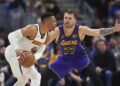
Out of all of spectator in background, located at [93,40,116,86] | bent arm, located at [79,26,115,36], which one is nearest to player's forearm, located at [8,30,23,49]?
bent arm, located at [79,26,115,36]

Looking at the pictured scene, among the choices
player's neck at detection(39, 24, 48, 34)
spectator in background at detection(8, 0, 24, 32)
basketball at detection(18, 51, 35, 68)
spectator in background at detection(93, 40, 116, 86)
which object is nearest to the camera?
basketball at detection(18, 51, 35, 68)

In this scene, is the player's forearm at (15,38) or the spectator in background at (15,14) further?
the spectator in background at (15,14)

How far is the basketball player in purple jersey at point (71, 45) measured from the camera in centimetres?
988

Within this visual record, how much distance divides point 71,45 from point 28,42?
84cm

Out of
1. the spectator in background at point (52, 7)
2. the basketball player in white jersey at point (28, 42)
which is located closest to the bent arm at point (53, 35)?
the basketball player in white jersey at point (28, 42)

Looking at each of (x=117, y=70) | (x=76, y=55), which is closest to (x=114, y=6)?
(x=117, y=70)

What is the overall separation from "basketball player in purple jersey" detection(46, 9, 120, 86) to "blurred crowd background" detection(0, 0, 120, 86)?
0.36 metres

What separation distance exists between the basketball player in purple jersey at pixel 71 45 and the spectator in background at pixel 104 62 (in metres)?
1.71

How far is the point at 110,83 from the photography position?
12047 millimetres

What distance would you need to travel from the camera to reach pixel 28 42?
9.90m

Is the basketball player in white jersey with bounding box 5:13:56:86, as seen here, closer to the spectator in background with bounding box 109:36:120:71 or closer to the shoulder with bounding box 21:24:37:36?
the shoulder with bounding box 21:24:37:36

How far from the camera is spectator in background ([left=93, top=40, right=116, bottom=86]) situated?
12.0 metres

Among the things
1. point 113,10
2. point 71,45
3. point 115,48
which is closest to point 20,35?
point 71,45

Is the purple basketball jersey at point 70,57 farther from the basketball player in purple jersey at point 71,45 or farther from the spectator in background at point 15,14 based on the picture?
the spectator in background at point 15,14
